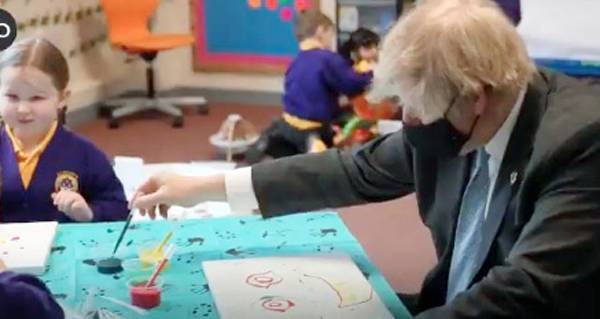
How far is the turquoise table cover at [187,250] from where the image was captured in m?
1.62

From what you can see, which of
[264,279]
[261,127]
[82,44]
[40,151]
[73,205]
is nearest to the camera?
[264,279]

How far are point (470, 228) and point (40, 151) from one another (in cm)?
100

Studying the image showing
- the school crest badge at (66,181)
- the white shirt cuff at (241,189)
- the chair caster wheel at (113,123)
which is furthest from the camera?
the chair caster wheel at (113,123)

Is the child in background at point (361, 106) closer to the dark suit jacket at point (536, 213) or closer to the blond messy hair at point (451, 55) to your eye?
the dark suit jacket at point (536, 213)

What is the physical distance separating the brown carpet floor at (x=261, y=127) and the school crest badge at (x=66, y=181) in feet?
3.40

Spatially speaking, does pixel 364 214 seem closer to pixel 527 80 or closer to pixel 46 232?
pixel 46 232

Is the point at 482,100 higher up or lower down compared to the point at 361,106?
higher up

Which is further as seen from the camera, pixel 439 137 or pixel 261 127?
pixel 261 127

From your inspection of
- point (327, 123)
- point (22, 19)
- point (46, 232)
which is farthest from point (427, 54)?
point (22, 19)

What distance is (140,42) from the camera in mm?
4832

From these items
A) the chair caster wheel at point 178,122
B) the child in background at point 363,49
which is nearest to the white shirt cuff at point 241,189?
the child in background at point 363,49

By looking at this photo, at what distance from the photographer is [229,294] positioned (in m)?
1.63

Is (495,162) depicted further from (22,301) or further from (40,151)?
(40,151)
